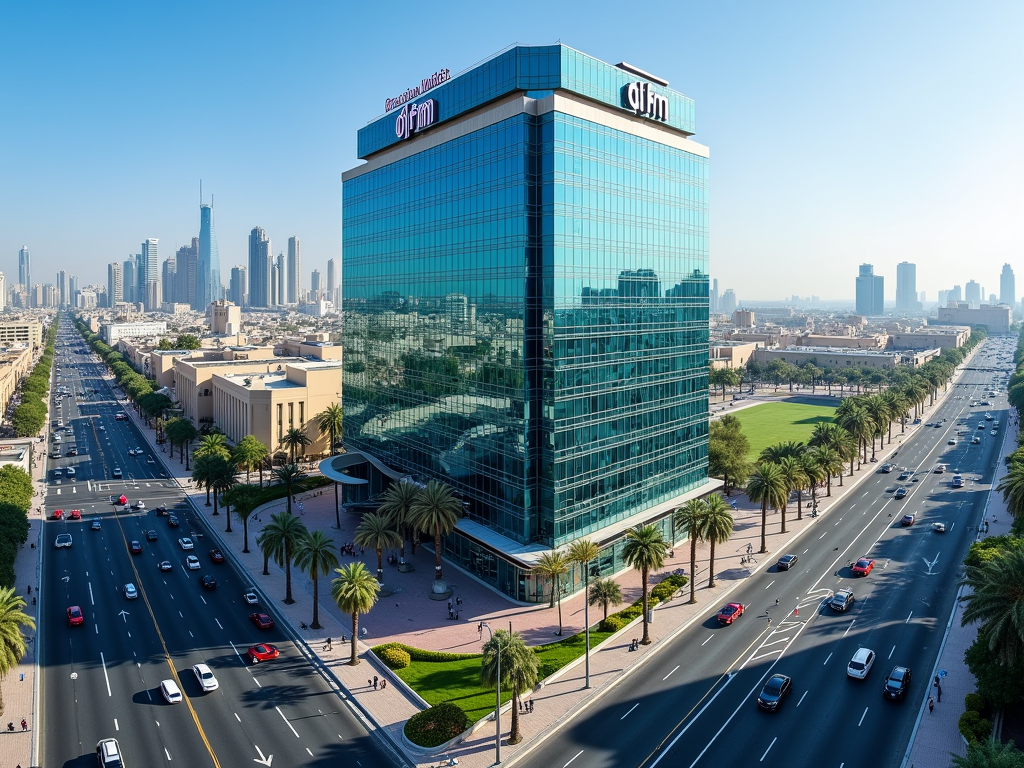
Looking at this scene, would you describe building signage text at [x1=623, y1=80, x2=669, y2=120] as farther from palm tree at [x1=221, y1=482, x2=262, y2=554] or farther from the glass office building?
palm tree at [x1=221, y1=482, x2=262, y2=554]

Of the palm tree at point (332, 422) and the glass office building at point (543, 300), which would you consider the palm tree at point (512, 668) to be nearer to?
the glass office building at point (543, 300)

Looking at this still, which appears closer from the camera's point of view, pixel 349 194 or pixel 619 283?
pixel 619 283

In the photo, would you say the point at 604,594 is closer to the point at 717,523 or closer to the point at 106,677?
the point at 717,523

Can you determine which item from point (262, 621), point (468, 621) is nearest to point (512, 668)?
point (468, 621)

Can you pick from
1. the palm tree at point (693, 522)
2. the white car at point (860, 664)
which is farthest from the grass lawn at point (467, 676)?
the white car at point (860, 664)

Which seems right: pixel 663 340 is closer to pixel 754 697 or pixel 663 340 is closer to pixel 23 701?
pixel 754 697

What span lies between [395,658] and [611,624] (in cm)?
2022

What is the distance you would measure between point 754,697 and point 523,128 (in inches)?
2155

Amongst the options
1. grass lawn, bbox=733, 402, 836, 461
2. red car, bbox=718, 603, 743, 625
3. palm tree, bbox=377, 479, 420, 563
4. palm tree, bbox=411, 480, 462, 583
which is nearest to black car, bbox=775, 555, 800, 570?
red car, bbox=718, 603, 743, 625

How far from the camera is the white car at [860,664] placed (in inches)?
2144

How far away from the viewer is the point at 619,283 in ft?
247

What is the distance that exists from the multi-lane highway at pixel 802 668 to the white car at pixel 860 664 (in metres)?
0.63

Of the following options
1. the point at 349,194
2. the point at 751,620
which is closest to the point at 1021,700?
the point at 751,620

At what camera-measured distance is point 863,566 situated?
77938mm
